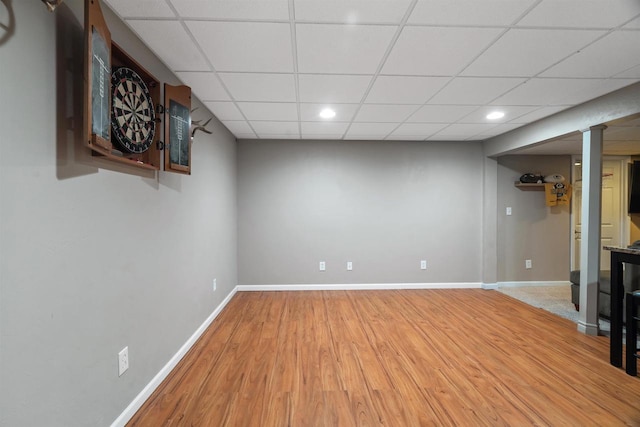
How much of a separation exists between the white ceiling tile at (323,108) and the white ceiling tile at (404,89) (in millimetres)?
277

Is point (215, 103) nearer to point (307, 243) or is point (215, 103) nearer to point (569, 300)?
point (307, 243)

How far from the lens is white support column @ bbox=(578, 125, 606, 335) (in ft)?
9.18

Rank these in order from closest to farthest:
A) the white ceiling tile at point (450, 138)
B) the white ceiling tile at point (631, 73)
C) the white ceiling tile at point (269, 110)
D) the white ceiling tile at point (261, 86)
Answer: the white ceiling tile at point (631, 73) < the white ceiling tile at point (261, 86) < the white ceiling tile at point (269, 110) < the white ceiling tile at point (450, 138)

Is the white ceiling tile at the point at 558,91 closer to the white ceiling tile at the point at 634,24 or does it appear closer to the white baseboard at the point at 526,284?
the white ceiling tile at the point at 634,24

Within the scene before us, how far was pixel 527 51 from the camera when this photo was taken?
1.90 meters

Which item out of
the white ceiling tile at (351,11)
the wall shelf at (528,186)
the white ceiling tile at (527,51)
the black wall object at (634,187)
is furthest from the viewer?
the black wall object at (634,187)

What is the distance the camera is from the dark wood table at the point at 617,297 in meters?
2.28

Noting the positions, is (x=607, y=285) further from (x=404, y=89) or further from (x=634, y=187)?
(x=634, y=187)

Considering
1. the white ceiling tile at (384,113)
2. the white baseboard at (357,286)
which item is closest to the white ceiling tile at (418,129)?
the white ceiling tile at (384,113)

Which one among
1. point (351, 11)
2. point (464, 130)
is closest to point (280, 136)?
point (464, 130)

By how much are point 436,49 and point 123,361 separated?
105 inches

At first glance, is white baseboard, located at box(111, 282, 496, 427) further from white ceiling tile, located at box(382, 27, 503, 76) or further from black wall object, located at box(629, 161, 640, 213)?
black wall object, located at box(629, 161, 640, 213)

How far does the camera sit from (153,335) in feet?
6.42

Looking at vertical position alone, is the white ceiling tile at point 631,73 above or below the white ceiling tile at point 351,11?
above
